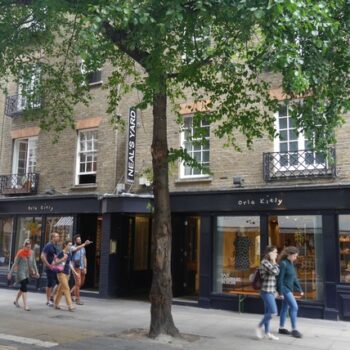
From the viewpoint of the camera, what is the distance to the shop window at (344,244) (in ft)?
37.9

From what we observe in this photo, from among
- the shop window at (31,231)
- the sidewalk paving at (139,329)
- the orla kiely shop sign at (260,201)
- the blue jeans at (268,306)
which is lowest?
the sidewalk paving at (139,329)

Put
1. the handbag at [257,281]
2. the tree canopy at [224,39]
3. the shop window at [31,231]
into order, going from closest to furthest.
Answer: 1. the tree canopy at [224,39]
2. the handbag at [257,281]
3. the shop window at [31,231]

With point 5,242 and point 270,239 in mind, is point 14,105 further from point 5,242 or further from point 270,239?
point 270,239

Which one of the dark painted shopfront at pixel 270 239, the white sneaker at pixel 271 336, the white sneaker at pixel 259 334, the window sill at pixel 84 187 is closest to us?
the white sneaker at pixel 271 336

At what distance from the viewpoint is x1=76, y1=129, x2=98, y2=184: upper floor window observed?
626 inches

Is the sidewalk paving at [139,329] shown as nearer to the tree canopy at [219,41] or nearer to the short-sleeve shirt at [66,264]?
the short-sleeve shirt at [66,264]

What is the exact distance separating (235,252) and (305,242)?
1939 mm

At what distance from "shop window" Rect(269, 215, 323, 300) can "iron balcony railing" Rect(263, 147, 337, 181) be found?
1.05 meters

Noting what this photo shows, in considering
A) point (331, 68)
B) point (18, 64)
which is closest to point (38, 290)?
point (18, 64)

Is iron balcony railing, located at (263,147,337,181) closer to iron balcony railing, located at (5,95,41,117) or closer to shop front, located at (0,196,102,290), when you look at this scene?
shop front, located at (0,196,102,290)

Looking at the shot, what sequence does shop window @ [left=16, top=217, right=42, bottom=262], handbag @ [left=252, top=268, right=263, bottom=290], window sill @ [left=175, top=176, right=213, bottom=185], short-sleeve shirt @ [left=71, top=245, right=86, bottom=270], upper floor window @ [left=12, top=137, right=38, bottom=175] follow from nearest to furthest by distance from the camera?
handbag @ [left=252, top=268, right=263, bottom=290] < window sill @ [left=175, top=176, right=213, bottom=185] < short-sleeve shirt @ [left=71, top=245, right=86, bottom=270] < shop window @ [left=16, top=217, right=42, bottom=262] < upper floor window @ [left=12, top=137, right=38, bottom=175]

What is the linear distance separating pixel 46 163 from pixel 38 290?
422cm

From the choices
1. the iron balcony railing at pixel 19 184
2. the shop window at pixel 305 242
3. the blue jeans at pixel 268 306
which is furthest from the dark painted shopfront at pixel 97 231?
the blue jeans at pixel 268 306

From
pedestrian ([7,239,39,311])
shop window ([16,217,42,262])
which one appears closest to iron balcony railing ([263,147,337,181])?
pedestrian ([7,239,39,311])
